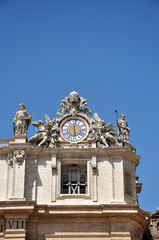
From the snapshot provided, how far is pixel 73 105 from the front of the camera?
47531 mm

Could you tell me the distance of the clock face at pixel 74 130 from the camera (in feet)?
152

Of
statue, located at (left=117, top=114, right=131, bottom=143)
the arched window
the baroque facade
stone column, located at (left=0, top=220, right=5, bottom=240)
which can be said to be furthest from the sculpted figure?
stone column, located at (left=0, top=220, right=5, bottom=240)

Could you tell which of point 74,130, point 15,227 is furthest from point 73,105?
point 15,227

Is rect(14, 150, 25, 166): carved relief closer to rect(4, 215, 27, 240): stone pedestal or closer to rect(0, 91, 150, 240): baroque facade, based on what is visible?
rect(0, 91, 150, 240): baroque facade

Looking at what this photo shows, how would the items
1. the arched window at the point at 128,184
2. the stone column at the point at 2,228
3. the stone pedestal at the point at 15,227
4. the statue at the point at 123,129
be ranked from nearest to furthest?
the stone pedestal at the point at 15,227
the stone column at the point at 2,228
the arched window at the point at 128,184
the statue at the point at 123,129

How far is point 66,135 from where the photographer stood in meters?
46.6

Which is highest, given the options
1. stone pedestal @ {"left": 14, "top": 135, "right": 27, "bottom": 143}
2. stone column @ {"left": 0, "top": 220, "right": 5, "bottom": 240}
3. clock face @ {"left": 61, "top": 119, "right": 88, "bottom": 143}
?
clock face @ {"left": 61, "top": 119, "right": 88, "bottom": 143}

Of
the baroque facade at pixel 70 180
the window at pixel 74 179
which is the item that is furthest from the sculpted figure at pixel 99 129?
the window at pixel 74 179

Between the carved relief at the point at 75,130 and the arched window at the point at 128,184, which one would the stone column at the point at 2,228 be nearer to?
the carved relief at the point at 75,130

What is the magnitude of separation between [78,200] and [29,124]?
5.82 metres

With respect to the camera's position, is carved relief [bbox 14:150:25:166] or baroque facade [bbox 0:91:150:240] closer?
baroque facade [bbox 0:91:150:240]

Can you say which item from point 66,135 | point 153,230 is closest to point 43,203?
point 66,135

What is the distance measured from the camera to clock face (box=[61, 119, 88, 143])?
4644 centimetres

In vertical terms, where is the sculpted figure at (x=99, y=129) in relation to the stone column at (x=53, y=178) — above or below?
above
